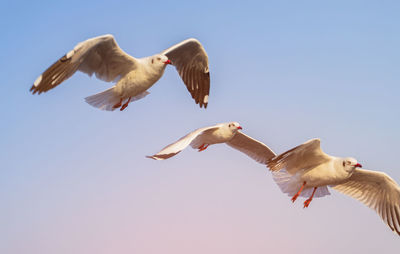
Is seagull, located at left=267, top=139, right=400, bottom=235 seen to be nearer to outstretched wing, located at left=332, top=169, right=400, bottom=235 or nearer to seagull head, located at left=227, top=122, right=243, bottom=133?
outstretched wing, located at left=332, top=169, right=400, bottom=235

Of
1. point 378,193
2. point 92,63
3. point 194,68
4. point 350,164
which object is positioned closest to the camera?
point 350,164

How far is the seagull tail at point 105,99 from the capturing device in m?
10.7

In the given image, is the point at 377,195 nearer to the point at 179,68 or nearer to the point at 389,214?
the point at 389,214

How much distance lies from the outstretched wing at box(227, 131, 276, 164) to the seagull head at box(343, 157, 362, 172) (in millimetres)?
1938

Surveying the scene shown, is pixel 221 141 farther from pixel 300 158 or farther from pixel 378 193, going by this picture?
pixel 378 193

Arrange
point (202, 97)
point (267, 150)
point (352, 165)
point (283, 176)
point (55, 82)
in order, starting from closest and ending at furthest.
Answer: point (55, 82)
point (352, 165)
point (283, 176)
point (267, 150)
point (202, 97)

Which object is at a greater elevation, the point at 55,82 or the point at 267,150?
the point at 55,82

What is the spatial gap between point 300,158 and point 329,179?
2.28ft

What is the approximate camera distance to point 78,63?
973 cm

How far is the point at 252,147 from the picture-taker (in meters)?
11.6

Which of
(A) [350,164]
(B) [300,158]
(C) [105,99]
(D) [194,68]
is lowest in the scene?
(A) [350,164]

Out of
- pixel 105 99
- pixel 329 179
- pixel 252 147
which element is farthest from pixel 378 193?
pixel 105 99

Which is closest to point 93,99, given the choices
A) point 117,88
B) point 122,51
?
point 117,88

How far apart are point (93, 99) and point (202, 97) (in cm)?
280
